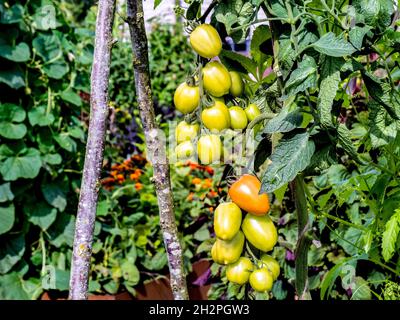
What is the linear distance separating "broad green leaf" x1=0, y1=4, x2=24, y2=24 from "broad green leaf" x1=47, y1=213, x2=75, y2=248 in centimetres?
79

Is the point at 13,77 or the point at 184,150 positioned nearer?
the point at 184,150

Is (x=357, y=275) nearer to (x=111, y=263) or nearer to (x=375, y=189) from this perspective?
(x=375, y=189)

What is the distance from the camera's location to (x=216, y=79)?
0.94 metres

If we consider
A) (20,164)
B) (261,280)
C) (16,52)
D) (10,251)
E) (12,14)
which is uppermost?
(12,14)

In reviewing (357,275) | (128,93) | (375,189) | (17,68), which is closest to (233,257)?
(375,189)

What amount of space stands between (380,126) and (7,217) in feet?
5.53

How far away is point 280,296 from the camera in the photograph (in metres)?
1.96

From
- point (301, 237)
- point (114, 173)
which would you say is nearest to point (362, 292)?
point (301, 237)

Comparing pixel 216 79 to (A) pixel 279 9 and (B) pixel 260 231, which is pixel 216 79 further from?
(B) pixel 260 231

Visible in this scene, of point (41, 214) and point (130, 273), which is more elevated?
point (41, 214)

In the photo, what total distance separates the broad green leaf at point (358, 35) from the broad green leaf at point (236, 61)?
0.23m

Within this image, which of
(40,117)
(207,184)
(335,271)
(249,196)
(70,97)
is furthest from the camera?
(207,184)
